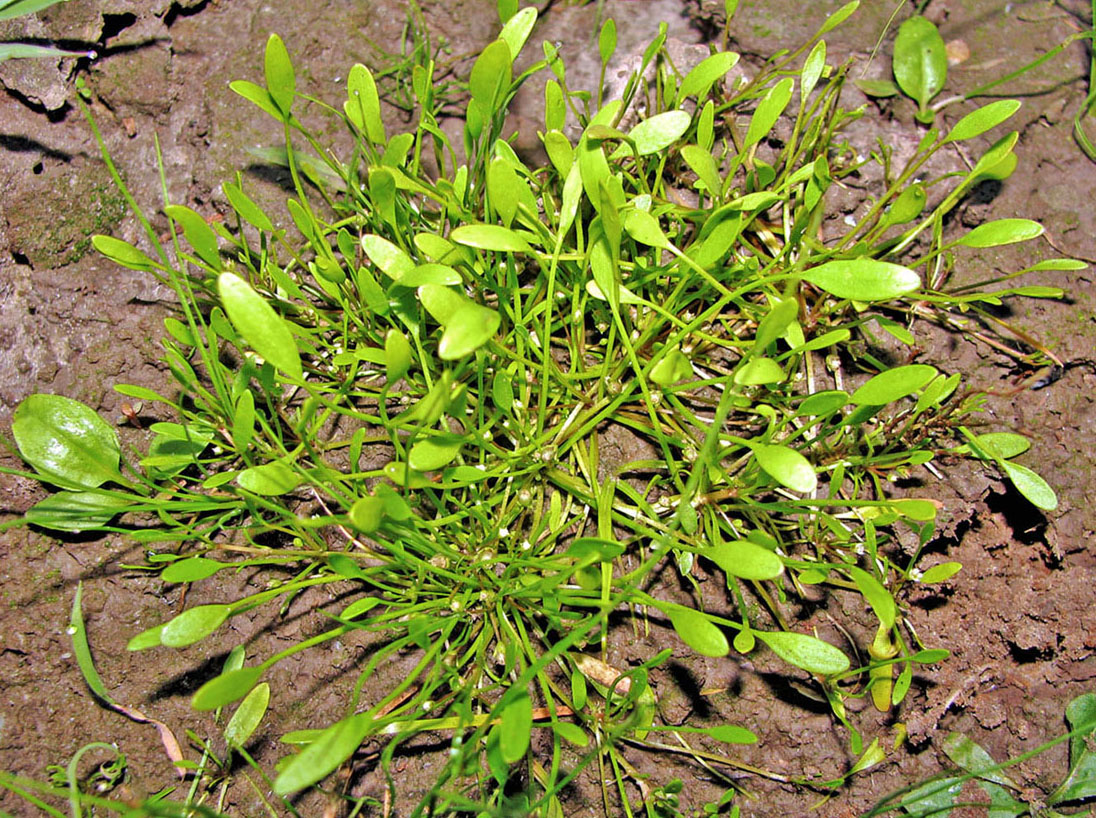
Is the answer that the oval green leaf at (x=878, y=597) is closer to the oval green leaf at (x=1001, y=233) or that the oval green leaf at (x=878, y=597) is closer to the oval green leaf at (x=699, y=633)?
the oval green leaf at (x=699, y=633)

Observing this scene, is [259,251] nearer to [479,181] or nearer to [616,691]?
[479,181]

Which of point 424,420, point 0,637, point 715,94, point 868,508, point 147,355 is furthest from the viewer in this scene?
point 715,94

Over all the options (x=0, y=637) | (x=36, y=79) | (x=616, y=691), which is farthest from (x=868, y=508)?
(x=36, y=79)

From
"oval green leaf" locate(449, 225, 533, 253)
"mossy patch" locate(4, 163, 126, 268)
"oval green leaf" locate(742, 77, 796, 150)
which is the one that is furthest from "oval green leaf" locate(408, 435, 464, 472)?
"mossy patch" locate(4, 163, 126, 268)

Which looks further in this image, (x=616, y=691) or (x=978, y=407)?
(x=978, y=407)

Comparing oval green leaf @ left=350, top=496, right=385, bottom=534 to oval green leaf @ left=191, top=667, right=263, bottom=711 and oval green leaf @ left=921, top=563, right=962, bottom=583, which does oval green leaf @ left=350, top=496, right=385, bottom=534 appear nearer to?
oval green leaf @ left=191, top=667, right=263, bottom=711

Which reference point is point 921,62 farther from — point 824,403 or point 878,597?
point 878,597

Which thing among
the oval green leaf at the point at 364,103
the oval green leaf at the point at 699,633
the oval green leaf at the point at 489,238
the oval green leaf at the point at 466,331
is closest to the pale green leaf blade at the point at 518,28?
the oval green leaf at the point at 364,103
